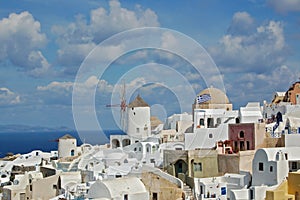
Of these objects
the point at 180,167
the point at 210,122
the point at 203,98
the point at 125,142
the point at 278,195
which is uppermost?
the point at 203,98

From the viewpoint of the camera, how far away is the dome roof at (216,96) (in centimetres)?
4028

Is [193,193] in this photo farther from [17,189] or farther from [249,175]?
[17,189]

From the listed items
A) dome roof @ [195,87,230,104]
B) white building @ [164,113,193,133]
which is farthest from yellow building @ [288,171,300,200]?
dome roof @ [195,87,230,104]

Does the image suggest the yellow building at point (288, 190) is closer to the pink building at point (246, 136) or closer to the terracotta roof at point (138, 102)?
the pink building at point (246, 136)

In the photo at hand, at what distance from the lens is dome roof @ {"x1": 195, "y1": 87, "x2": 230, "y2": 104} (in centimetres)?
4028

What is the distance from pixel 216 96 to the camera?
40938mm

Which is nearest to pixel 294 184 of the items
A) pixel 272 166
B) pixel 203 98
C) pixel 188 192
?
pixel 272 166

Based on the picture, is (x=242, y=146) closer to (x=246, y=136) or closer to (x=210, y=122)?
(x=246, y=136)

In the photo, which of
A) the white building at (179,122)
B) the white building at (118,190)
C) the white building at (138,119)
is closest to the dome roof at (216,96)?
the white building at (179,122)

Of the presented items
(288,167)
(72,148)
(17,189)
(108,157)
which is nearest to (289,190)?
(288,167)

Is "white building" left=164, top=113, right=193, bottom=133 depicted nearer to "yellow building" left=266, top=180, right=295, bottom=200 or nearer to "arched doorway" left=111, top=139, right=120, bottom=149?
"arched doorway" left=111, top=139, right=120, bottom=149

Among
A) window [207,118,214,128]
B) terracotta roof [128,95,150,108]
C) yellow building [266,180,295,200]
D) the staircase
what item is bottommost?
the staircase

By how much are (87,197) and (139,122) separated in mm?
15044

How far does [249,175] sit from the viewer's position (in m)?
27.2
